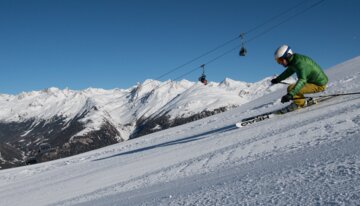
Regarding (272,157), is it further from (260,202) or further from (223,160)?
(260,202)

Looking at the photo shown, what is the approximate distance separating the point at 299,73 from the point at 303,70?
18 centimetres

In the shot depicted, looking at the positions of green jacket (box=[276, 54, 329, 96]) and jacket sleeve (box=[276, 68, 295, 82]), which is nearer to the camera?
green jacket (box=[276, 54, 329, 96])

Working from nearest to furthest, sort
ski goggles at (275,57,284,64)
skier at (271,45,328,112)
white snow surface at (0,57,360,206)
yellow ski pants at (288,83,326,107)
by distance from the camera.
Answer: white snow surface at (0,57,360,206), skier at (271,45,328,112), ski goggles at (275,57,284,64), yellow ski pants at (288,83,326,107)

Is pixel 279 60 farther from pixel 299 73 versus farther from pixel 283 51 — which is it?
pixel 299 73

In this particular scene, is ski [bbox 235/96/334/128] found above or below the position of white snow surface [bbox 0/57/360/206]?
above

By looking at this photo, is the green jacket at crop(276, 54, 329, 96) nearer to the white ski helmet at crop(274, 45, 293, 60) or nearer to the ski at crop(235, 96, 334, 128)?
the white ski helmet at crop(274, 45, 293, 60)

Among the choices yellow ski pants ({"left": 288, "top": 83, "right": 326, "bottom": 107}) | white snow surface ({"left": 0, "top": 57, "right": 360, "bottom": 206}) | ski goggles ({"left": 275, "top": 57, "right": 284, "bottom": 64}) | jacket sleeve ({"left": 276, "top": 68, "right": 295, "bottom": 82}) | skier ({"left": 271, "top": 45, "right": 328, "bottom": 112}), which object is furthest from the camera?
yellow ski pants ({"left": 288, "top": 83, "right": 326, "bottom": 107})

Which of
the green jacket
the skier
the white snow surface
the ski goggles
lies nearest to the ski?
the skier

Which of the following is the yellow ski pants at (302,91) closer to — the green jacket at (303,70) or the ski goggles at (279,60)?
the green jacket at (303,70)

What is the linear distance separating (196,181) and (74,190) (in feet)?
17.8

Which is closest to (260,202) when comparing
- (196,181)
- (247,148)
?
(196,181)

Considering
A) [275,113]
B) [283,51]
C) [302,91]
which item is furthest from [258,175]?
[275,113]

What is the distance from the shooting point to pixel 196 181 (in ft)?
24.3

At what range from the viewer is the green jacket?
1464 centimetres
